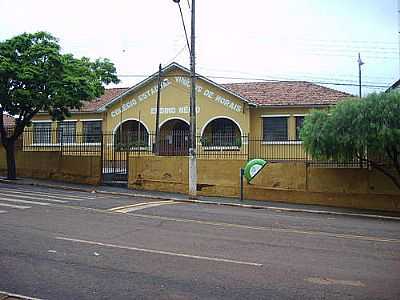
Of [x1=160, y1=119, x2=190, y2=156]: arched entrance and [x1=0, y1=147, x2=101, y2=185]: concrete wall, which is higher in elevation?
[x1=160, y1=119, x2=190, y2=156]: arched entrance

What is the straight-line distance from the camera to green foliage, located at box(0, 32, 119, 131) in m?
21.7

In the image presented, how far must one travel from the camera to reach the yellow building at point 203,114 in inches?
1125

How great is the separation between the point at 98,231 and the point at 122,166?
13.9 meters

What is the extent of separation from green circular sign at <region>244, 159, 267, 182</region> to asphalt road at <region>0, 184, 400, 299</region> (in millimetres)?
6384

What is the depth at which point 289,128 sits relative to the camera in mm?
29453

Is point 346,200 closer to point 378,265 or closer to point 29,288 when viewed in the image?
point 378,265

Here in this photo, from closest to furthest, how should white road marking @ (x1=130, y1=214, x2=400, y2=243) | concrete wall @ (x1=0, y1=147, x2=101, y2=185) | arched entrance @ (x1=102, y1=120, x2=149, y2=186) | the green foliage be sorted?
white road marking @ (x1=130, y1=214, x2=400, y2=243) → the green foliage → arched entrance @ (x1=102, y1=120, x2=149, y2=186) → concrete wall @ (x1=0, y1=147, x2=101, y2=185)

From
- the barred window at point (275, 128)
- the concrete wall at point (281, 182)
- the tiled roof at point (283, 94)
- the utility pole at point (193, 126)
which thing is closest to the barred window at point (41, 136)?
the tiled roof at point (283, 94)

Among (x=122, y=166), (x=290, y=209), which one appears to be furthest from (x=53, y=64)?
(x=290, y=209)

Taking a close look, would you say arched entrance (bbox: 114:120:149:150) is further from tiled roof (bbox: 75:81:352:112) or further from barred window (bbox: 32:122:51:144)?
barred window (bbox: 32:122:51:144)

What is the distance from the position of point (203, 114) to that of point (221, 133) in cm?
166

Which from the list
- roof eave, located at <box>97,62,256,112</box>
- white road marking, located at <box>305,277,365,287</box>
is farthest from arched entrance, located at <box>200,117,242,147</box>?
white road marking, located at <box>305,277,365,287</box>

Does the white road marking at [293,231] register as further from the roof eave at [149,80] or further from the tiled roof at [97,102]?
the tiled roof at [97,102]

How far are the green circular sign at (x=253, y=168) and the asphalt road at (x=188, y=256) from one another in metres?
6.38
